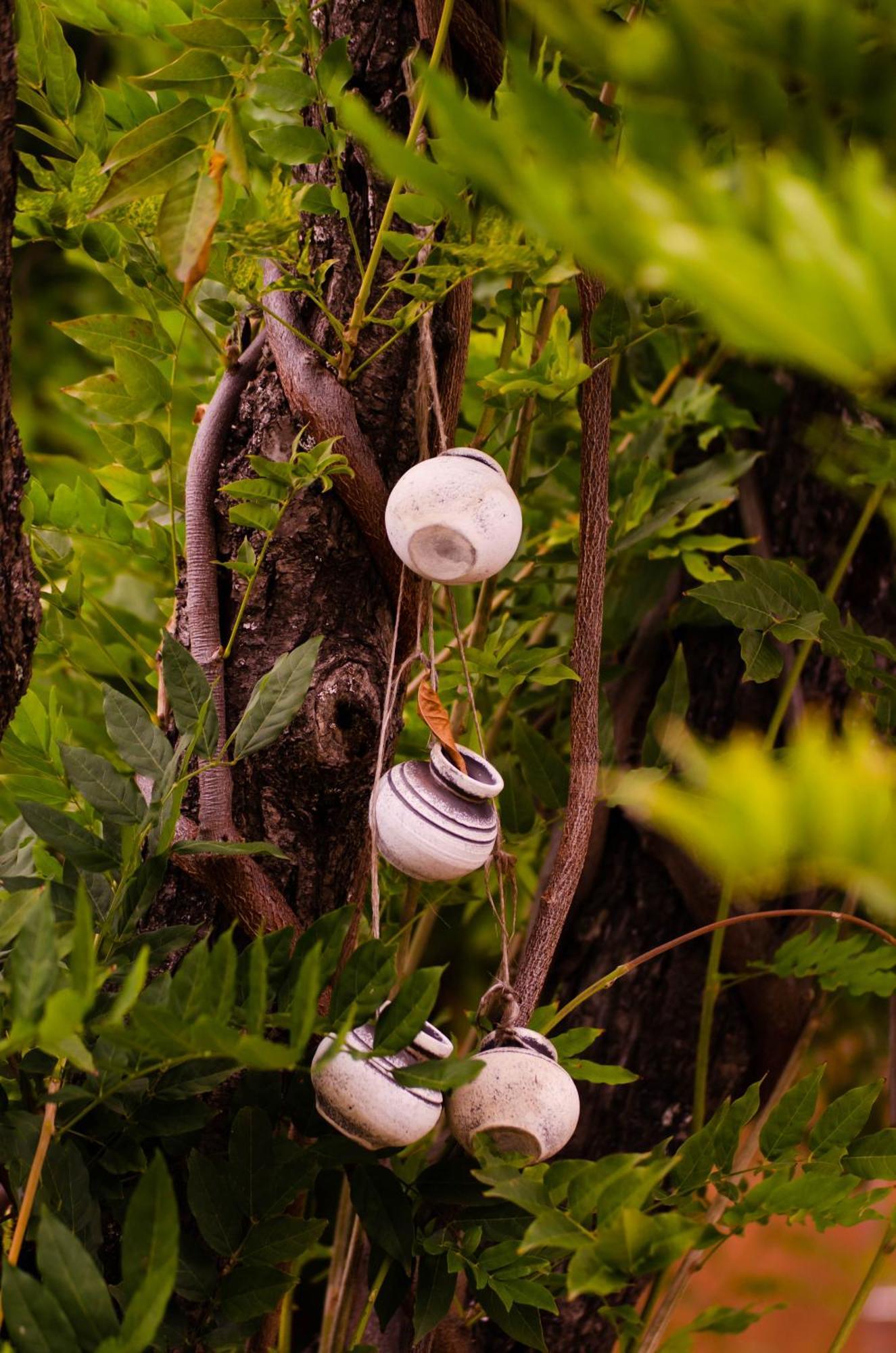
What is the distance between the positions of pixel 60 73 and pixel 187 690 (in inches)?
12.3

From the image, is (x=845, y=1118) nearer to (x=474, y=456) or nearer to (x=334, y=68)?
(x=474, y=456)

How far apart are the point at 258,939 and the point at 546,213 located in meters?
0.27

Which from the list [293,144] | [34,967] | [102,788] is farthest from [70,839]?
[293,144]

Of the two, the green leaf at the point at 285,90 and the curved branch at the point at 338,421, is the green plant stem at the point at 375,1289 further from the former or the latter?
the green leaf at the point at 285,90

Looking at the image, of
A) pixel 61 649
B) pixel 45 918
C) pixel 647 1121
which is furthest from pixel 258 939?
pixel 647 1121

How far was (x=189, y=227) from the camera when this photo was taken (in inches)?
16.6

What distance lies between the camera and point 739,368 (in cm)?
91

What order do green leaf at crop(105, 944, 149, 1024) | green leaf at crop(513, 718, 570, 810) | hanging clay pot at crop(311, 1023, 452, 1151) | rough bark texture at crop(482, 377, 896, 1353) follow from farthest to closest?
rough bark texture at crop(482, 377, 896, 1353) → green leaf at crop(513, 718, 570, 810) → hanging clay pot at crop(311, 1023, 452, 1151) → green leaf at crop(105, 944, 149, 1024)

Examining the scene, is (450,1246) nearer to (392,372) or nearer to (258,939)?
(258,939)

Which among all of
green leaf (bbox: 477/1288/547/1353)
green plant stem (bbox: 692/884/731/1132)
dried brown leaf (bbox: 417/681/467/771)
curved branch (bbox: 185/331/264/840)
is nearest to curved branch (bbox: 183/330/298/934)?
curved branch (bbox: 185/331/264/840)

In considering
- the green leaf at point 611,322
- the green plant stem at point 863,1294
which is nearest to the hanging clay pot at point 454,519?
the green leaf at point 611,322

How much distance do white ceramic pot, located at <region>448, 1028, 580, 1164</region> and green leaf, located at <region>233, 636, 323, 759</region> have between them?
0.56 ft

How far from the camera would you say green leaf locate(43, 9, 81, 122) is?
22.0 inches

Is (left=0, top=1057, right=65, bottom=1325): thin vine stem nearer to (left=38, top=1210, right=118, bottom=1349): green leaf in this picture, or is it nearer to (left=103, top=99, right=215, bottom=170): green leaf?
(left=38, top=1210, right=118, bottom=1349): green leaf
